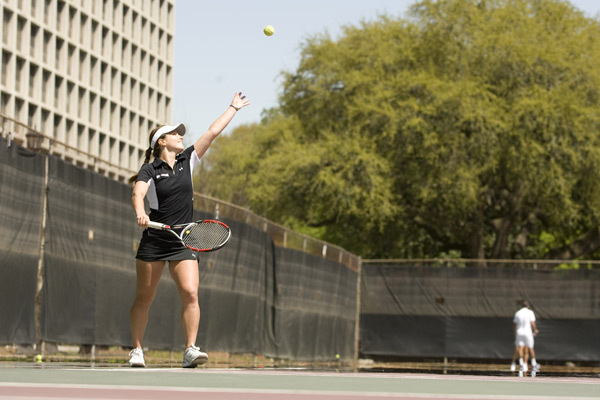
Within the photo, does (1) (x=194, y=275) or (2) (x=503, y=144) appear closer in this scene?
(1) (x=194, y=275)

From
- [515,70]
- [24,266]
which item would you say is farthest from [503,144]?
[24,266]

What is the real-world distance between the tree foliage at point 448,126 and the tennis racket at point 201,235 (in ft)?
89.3

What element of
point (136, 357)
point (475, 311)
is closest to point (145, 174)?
point (136, 357)

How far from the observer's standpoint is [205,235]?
30.0 feet

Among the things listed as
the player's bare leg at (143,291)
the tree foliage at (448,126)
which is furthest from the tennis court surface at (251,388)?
the tree foliage at (448,126)

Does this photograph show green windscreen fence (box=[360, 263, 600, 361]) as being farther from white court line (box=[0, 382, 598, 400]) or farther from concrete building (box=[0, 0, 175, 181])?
concrete building (box=[0, 0, 175, 181])

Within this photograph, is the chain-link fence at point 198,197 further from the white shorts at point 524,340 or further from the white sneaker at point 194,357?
the white sneaker at point 194,357

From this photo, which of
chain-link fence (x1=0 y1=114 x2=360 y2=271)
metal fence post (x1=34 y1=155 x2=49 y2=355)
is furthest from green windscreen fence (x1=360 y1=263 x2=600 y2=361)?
metal fence post (x1=34 y1=155 x2=49 y2=355)

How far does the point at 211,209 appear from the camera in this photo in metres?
20.5

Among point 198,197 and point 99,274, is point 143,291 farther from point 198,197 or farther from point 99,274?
point 198,197

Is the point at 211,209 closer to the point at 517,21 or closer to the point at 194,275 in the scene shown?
the point at 194,275

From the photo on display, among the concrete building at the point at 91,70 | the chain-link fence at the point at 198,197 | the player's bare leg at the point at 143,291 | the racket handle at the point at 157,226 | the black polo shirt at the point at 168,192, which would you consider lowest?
the player's bare leg at the point at 143,291

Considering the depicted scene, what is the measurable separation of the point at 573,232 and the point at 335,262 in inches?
723

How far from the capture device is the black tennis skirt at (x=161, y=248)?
30.0 feet
